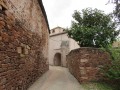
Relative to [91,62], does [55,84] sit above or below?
below

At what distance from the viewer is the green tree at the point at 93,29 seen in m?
13.2

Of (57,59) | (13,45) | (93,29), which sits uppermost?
(93,29)

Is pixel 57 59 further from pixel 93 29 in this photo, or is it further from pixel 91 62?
pixel 91 62

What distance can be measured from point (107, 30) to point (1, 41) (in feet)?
32.0

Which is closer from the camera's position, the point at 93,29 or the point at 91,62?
the point at 91,62

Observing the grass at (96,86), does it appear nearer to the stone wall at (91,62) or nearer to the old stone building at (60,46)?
the stone wall at (91,62)

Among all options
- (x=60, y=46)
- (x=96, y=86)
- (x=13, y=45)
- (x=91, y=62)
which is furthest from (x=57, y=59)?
(x=13, y=45)

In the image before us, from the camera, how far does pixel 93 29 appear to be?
1300cm

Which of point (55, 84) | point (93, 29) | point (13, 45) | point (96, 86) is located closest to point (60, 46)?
point (93, 29)

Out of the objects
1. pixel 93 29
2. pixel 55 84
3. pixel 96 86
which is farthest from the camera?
pixel 93 29

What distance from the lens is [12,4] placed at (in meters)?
5.72

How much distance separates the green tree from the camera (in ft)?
43.2

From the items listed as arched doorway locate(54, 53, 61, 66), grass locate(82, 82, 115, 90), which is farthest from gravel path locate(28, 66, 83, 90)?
arched doorway locate(54, 53, 61, 66)

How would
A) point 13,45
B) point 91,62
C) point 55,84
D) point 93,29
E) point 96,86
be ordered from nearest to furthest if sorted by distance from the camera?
point 13,45 → point 96,86 → point 55,84 → point 91,62 → point 93,29
